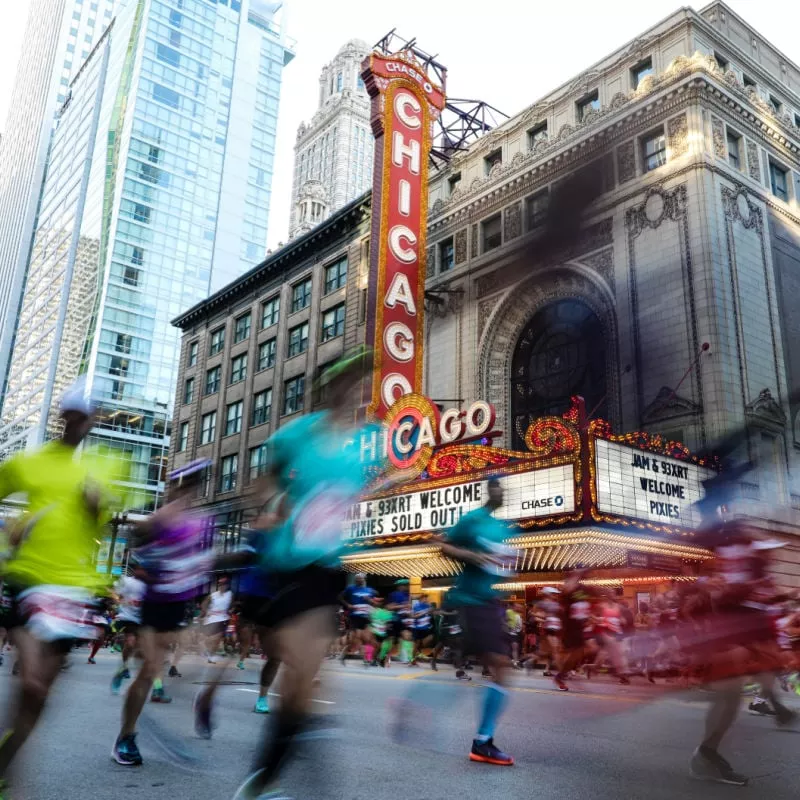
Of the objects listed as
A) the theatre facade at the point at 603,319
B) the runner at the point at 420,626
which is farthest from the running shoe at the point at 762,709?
the runner at the point at 420,626

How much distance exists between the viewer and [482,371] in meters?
28.6

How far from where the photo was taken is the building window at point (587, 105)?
1077 inches

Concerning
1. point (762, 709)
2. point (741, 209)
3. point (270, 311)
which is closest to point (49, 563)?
point (762, 709)

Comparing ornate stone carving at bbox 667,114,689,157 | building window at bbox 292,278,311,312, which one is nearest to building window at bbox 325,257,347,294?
building window at bbox 292,278,311,312

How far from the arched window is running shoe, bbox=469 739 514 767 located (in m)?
20.1

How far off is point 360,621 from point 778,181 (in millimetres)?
20606

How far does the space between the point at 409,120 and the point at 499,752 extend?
29.1 m

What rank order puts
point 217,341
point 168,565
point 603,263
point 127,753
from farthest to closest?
1. point 217,341
2. point 603,263
3. point 168,565
4. point 127,753

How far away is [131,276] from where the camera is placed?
308 feet

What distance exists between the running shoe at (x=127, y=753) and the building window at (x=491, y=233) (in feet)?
85.7

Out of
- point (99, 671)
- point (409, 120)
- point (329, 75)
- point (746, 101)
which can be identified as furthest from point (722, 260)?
point (329, 75)

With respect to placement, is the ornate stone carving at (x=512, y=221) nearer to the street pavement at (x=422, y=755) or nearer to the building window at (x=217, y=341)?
the street pavement at (x=422, y=755)

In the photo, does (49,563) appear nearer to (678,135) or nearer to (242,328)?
(678,135)

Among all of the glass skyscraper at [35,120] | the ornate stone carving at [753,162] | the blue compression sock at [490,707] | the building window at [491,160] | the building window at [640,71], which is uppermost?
the glass skyscraper at [35,120]
